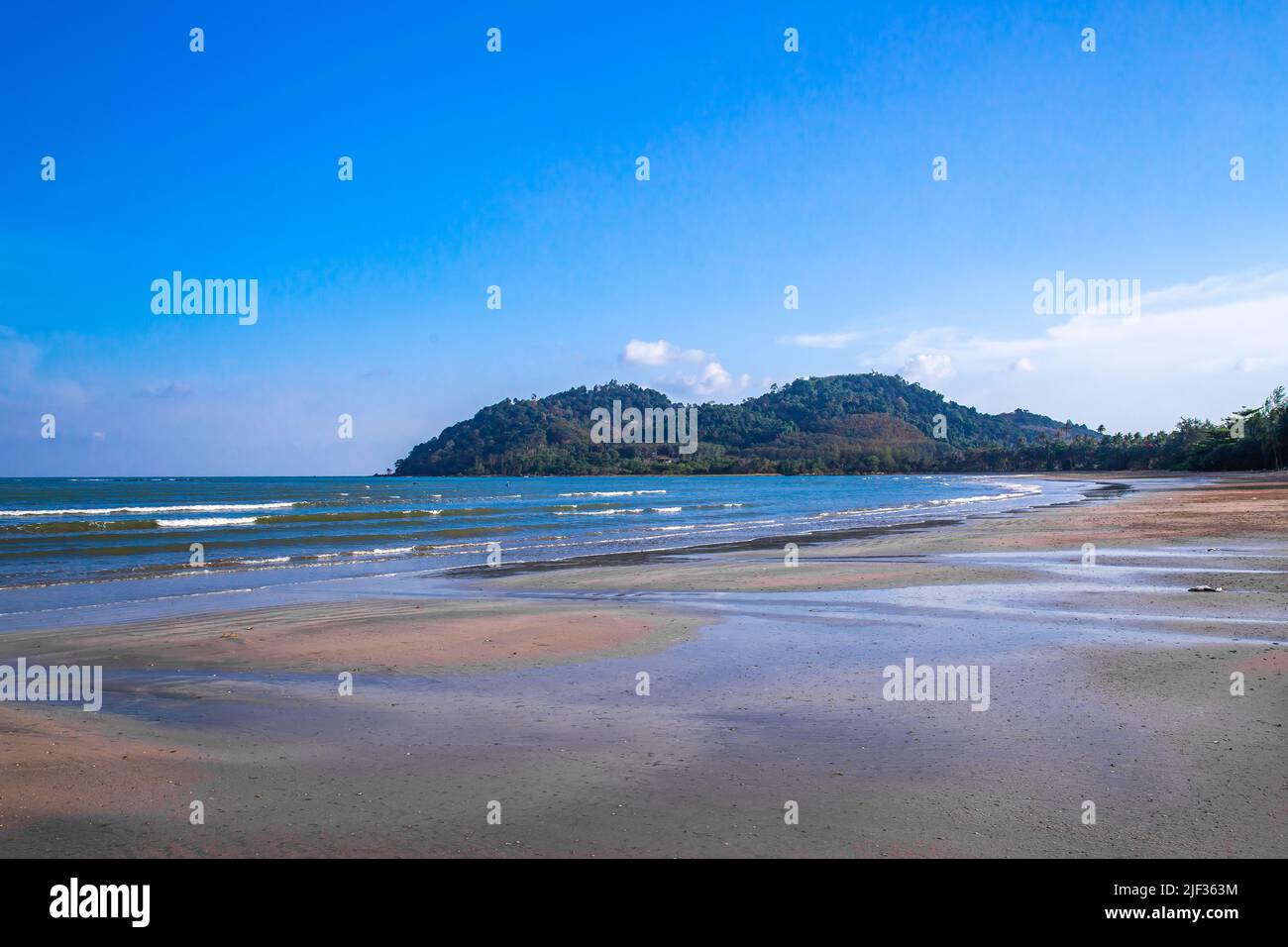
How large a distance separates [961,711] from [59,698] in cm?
906

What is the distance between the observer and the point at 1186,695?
8.02m

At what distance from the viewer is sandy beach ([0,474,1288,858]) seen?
16.9 ft

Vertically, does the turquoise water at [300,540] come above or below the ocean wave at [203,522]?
below

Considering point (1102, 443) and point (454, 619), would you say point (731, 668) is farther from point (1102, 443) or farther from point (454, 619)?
point (1102, 443)

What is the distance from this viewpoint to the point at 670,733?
7.28 m

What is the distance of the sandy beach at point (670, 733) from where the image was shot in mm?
5142

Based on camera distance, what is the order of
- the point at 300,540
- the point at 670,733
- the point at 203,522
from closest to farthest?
1. the point at 670,733
2. the point at 300,540
3. the point at 203,522

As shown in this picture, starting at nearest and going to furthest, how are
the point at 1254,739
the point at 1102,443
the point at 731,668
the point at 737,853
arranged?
the point at 737,853
the point at 1254,739
the point at 731,668
the point at 1102,443
